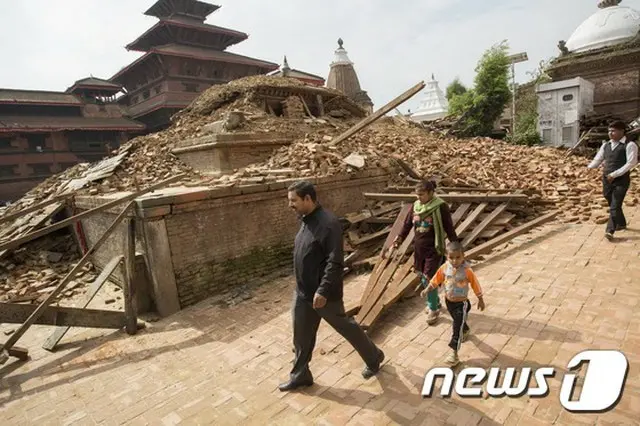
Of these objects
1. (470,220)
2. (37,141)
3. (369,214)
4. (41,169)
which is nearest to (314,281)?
(470,220)

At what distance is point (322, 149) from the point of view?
941cm

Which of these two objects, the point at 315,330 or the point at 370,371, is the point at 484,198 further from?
the point at 315,330

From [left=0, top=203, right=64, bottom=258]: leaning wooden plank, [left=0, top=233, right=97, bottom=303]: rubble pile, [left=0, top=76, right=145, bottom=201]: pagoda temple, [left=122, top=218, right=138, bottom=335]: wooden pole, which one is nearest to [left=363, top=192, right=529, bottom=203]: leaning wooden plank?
[left=122, top=218, right=138, bottom=335]: wooden pole

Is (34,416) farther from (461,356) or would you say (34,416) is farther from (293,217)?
(293,217)

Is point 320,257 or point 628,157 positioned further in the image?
point 628,157

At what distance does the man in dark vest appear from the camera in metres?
4.99

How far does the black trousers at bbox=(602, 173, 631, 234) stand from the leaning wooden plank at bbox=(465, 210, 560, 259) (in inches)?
49.9

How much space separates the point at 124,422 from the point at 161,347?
1.58m

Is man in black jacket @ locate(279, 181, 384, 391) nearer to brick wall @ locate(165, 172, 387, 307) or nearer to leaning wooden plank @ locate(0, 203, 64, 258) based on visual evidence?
brick wall @ locate(165, 172, 387, 307)

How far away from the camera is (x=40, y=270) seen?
309 inches

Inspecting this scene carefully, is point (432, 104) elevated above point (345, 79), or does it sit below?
below

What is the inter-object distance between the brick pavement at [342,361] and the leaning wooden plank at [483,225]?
81 centimetres

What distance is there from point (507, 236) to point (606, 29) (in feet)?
86.4

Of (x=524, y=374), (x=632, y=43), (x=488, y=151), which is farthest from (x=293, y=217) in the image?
(x=632, y=43)
